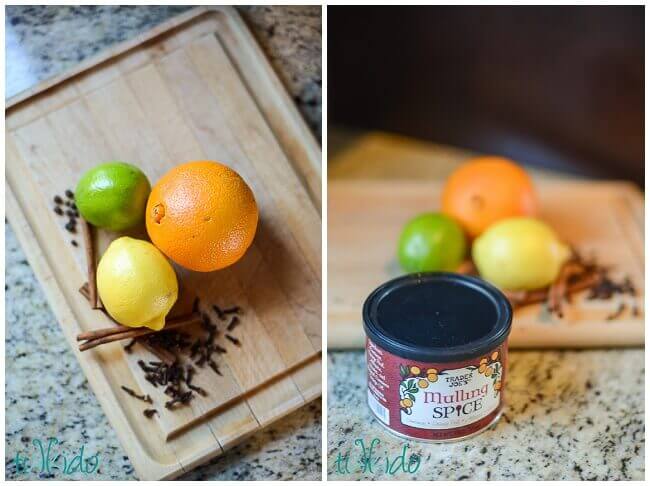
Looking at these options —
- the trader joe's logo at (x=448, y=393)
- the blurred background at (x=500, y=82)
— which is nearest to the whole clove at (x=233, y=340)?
the trader joe's logo at (x=448, y=393)

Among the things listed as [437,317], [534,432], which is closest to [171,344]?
[437,317]

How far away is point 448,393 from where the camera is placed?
829mm

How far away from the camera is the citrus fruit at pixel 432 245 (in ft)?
3.34

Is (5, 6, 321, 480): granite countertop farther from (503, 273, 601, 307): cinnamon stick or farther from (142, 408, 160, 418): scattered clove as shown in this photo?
(503, 273, 601, 307): cinnamon stick

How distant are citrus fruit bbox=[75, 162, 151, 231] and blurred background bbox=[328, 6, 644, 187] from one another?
1.65ft

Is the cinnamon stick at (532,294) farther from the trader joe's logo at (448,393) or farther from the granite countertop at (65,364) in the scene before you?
the granite countertop at (65,364)

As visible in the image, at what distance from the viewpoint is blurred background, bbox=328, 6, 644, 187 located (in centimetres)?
131

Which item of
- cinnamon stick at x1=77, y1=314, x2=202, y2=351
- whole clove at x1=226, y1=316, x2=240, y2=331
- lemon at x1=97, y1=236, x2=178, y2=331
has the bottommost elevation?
whole clove at x1=226, y1=316, x2=240, y2=331

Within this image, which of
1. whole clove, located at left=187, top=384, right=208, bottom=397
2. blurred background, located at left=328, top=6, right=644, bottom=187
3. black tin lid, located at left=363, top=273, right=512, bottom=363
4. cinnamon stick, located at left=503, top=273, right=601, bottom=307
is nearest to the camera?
black tin lid, located at left=363, top=273, right=512, bottom=363

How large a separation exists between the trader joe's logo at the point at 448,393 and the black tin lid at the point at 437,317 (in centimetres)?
2

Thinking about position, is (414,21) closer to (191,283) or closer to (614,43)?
(614,43)

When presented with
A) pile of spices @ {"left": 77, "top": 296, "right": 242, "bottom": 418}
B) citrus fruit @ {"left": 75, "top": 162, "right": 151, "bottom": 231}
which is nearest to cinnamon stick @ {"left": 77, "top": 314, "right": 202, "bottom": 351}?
pile of spices @ {"left": 77, "top": 296, "right": 242, "bottom": 418}

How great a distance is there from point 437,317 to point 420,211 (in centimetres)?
39

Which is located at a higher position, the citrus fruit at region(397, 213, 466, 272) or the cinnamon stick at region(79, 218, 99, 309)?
the cinnamon stick at region(79, 218, 99, 309)
